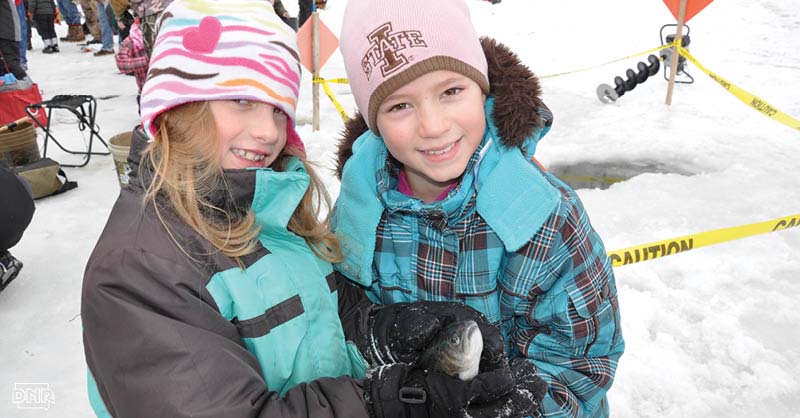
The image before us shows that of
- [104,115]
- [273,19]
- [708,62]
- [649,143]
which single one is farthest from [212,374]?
[708,62]

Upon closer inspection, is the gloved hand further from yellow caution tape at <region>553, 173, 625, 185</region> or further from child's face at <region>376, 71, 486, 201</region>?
yellow caution tape at <region>553, 173, 625, 185</region>

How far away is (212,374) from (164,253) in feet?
0.97

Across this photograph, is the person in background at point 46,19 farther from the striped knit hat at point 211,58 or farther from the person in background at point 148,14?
the striped knit hat at point 211,58

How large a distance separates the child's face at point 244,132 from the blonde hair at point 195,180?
26 millimetres

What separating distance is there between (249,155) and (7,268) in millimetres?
3126

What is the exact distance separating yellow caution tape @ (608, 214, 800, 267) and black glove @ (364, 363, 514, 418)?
2043 millimetres

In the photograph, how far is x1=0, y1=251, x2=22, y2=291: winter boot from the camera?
358 centimetres

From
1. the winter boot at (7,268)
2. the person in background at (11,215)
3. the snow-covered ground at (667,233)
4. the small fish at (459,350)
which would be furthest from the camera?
the winter boot at (7,268)

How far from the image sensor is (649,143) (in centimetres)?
552

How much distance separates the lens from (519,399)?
4.26 ft

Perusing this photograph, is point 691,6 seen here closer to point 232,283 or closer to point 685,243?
point 685,243

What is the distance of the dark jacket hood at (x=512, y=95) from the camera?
4.80 feet
